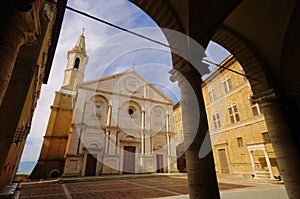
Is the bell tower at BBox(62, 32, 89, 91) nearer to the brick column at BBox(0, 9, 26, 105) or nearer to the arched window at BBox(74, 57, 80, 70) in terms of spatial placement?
the arched window at BBox(74, 57, 80, 70)

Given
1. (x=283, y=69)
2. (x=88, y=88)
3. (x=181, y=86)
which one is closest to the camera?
(x=181, y=86)

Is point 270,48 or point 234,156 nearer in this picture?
point 270,48

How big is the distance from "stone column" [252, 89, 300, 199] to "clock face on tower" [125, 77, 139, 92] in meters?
16.7

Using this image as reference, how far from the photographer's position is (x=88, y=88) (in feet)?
56.9

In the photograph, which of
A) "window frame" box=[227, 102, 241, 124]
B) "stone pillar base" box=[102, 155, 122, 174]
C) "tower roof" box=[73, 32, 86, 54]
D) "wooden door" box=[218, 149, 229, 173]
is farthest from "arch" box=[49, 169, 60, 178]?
"window frame" box=[227, 102, 241, 124]

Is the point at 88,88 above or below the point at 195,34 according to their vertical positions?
above

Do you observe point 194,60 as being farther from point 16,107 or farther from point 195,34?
point 16,107

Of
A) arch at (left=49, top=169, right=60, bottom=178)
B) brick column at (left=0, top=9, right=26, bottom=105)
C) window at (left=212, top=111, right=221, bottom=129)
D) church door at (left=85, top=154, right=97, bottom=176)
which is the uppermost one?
window at (left=212, top=111, right=221, bottom=129)

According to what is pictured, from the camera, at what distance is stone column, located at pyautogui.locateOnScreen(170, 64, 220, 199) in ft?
8.17

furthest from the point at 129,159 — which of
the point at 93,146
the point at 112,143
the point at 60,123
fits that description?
the point at 60,123

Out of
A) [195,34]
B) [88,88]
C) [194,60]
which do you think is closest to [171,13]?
[195,34]

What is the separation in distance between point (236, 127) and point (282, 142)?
1206 centimetres

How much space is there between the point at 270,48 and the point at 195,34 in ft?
10.6

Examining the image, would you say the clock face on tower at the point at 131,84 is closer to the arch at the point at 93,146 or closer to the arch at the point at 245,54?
the arch at the point at 93,146
